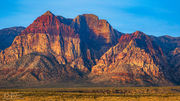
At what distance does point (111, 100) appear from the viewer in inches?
4894

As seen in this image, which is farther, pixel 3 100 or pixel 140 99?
pixel 140 99

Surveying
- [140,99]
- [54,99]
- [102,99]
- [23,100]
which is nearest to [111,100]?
[102,99]

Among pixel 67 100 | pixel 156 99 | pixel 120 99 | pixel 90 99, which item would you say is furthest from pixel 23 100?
pixel 156 99

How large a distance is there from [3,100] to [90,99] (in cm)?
3053

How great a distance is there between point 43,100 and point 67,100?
27.4ft

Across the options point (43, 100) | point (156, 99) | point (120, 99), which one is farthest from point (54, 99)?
point (156, 99)

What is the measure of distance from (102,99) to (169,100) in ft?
78.1

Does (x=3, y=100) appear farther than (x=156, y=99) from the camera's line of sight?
No

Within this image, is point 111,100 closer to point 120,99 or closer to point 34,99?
point 120,99

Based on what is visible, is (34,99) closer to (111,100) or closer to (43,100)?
(43,100)

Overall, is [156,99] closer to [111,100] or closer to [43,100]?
[111,100]

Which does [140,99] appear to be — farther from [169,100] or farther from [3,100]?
[3,100]

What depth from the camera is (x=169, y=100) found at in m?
124

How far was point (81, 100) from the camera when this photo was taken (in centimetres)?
12256
